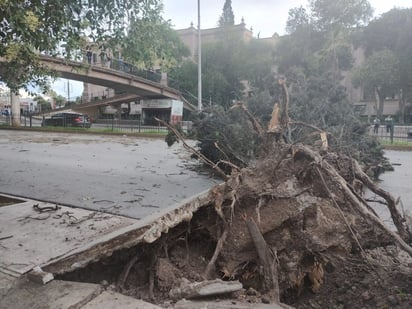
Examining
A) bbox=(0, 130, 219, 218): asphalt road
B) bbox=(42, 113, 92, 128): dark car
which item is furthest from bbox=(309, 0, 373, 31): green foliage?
bbox=(0, 130, 219, 218): asphalt road

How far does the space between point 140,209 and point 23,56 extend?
3379mm

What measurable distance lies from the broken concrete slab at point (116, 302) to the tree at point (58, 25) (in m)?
3.48

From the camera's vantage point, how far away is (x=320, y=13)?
35.1 metres

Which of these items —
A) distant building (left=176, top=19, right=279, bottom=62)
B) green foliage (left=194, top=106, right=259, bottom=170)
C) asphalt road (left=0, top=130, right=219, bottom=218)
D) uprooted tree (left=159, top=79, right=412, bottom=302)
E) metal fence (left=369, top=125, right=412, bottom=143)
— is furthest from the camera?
distant building (left=176, top=19, right=279, bottom=62)

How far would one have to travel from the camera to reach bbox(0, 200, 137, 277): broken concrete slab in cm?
360

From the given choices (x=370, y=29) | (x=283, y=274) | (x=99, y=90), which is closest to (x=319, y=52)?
(x=370, y=29)

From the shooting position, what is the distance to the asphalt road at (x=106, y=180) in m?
6.08

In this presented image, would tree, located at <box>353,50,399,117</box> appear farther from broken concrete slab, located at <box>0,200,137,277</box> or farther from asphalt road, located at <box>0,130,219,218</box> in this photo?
broken concrete slab, located at <box>0,200,137,277</box>

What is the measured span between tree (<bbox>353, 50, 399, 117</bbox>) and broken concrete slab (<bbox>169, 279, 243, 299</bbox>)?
37745mm

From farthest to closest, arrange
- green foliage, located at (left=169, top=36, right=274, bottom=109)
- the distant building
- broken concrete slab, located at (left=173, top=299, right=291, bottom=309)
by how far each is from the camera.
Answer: the distant building, green foliage, located at (left=169, top=36, right=274, bottom=109), broken concrete slab, located at (left=173, top=299, right=291, bottom=309)

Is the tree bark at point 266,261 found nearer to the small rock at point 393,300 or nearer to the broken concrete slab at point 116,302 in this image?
the small rock at point 393,300

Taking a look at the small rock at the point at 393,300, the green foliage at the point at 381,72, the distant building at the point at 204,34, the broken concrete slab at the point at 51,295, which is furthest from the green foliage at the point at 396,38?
the broken concrete slab at the point at 51,295

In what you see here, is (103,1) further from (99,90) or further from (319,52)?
(99,90)

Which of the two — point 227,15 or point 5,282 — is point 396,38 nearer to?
point 227,15
